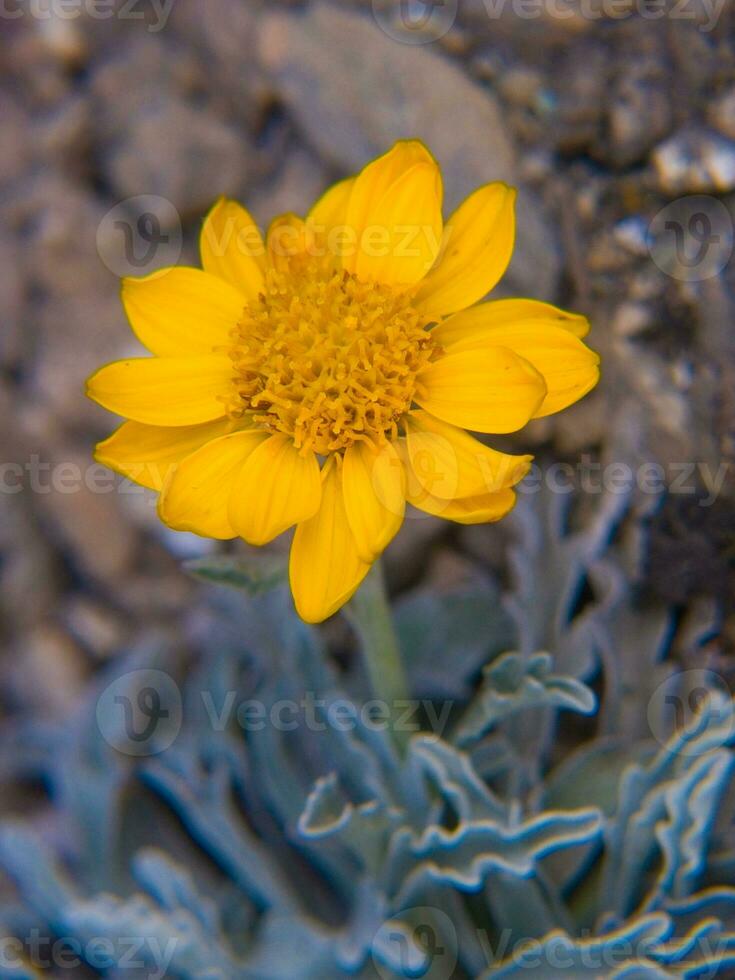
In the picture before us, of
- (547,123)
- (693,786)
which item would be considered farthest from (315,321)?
(547,123)

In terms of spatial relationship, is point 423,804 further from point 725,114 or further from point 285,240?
point 725,114

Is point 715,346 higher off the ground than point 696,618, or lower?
higher

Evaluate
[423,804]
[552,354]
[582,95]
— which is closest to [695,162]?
[582,95]

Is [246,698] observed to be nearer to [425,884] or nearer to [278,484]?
[425,884]

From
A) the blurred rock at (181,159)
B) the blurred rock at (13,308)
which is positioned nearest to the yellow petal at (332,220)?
the blurred rock at (181,159)

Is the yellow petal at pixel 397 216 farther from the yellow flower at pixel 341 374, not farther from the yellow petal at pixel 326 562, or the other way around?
the yellow petal at pixel 326 562

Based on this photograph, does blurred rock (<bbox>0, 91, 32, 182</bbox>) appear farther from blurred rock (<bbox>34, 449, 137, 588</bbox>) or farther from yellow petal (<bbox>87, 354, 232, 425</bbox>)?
yellow petal (<bbox>87, 354, 232, 425</bbox>)

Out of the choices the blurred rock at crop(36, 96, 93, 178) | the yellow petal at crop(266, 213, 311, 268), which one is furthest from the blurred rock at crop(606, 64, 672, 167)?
the blurred rock at crop(36, 96, 93, 178)
